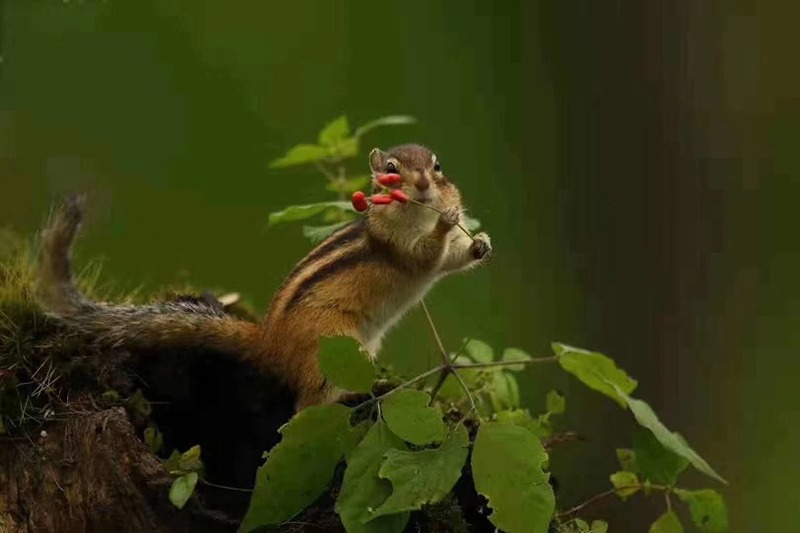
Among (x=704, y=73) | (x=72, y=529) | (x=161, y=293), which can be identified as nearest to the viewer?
(x=72, y=529)

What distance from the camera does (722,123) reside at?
103 inches

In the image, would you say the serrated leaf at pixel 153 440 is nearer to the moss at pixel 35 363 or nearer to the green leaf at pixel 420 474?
the moss at pixel 35 363

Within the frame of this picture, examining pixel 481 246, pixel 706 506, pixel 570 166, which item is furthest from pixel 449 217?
pixel 570 166

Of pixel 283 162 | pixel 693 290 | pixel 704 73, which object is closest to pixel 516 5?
pixel 704 73

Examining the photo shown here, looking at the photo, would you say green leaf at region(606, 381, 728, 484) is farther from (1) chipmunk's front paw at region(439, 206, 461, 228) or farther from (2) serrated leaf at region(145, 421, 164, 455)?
(2) serrated leaf at region(145, 421, 164, 455)

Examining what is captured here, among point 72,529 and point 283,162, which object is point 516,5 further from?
point 72,529

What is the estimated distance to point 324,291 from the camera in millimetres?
A: 1428

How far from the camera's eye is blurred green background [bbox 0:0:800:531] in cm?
234

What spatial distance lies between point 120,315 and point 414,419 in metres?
0.52

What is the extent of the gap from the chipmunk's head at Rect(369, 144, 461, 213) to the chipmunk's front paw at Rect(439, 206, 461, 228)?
0.13 ft

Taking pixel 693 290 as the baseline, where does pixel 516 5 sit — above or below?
above

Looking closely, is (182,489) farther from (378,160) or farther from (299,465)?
(378,160)

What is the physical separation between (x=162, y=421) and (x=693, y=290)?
5.92ft

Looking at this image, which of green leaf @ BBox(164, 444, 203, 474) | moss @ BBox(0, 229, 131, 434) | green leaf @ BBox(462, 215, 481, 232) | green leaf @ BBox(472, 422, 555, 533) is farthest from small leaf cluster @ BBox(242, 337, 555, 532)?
green leaf @ BBox(462, 215, 481, 232)
